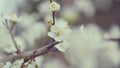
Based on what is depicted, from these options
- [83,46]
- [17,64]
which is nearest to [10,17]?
[17,64]

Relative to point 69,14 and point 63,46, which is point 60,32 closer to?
point 63,46

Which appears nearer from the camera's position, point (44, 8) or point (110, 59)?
point (110, 59)

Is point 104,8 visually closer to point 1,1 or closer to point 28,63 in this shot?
point 1,1

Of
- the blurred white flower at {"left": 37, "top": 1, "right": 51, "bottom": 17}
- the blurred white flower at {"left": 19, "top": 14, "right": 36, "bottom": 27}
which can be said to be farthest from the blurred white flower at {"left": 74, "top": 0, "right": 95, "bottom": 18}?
the blurred white flower at {"left": 19, "top": 14, "right": 36, "bottom": 27}

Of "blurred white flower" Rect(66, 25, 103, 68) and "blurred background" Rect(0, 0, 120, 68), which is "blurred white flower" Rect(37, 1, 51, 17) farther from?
"blurred white flower" Rect(66, 25, 103, 68)

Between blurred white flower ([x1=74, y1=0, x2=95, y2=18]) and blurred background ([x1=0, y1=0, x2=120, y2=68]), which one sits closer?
blurred background ([x1=0, y1=0, x2=120, y2=68])

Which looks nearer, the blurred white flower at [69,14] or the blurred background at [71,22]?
the blurred background at [71,22]

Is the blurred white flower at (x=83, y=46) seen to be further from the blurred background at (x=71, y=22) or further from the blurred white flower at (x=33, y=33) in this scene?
the blurred white flower at (x=33, y=33)

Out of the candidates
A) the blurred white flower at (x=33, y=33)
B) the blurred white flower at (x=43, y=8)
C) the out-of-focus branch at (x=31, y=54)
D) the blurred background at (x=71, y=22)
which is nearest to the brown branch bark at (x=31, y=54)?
the out-of-focus branch at (x=31, y=54)

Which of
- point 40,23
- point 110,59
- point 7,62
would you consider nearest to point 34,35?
point 40,23
